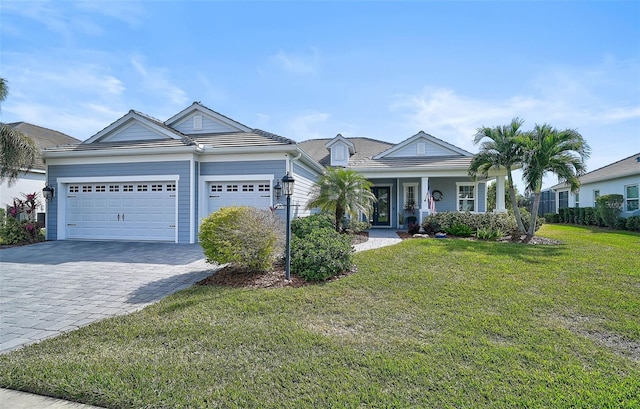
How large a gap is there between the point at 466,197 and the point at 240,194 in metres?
12.1

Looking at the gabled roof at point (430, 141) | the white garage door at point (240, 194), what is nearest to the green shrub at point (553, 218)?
the gabled roof at point (430, 141)

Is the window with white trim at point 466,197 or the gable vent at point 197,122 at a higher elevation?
the gable vent at point 197,122

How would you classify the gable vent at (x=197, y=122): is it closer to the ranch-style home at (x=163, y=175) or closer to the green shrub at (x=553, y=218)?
the ranch-style home at (x=163, y=175)

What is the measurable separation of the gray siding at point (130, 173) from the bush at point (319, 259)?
5828mm

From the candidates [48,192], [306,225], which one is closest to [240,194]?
[306,225]

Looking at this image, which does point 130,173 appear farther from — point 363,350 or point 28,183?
point 363,350

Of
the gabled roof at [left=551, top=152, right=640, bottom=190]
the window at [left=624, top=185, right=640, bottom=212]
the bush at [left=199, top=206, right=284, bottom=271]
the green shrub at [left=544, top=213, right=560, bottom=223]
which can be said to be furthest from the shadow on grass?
the green shrub at [left=544, top=213, right=560, bottom=223]

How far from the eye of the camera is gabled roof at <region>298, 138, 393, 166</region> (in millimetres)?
19123

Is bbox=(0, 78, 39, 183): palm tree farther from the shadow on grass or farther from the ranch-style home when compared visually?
the shadow on grass

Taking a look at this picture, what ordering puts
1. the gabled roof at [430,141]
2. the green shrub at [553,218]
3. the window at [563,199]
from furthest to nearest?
the window at [563,199], the green shrub at [553,218], the gabled roof at [430,141]

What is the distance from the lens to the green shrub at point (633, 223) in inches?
Answer: 588

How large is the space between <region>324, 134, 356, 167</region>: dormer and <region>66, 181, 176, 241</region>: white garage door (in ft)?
30.6

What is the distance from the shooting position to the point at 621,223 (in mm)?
16078

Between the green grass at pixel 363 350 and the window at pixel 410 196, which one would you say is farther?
the window at pixel 410 196
